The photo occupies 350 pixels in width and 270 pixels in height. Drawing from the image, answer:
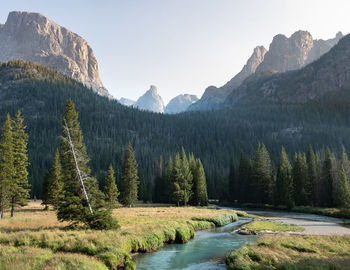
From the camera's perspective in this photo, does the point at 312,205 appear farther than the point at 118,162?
No

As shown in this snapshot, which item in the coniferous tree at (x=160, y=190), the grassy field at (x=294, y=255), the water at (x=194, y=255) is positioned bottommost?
the water at (x=194, y=255)

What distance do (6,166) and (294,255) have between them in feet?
144

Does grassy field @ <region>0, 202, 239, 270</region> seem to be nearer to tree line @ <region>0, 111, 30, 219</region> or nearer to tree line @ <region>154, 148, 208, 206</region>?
tree line @ <region>0, 111, 30, 219</region>

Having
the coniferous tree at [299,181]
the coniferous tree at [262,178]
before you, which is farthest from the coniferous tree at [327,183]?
the coniferous tree at [262,178]

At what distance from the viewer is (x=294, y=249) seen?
76.1ft

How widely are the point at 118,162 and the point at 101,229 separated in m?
138

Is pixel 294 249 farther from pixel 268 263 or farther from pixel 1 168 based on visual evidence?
pixel 1 168

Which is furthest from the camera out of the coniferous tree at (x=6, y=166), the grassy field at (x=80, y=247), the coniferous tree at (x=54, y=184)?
the coniferous tree at (x=54, y=184)

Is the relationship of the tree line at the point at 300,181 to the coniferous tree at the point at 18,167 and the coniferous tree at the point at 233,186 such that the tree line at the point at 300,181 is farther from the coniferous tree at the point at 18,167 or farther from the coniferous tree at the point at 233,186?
the coniferous tree at the point at 18,167

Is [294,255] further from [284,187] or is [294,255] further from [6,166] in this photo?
[284,187]

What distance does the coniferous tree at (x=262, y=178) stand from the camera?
290 feet

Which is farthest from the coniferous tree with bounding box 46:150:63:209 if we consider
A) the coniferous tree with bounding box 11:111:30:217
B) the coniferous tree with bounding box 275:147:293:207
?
the coniferous tree with bounding box 275:147:293:207

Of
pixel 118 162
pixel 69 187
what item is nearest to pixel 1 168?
pixel 69 187

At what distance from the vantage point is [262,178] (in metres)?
89.0
